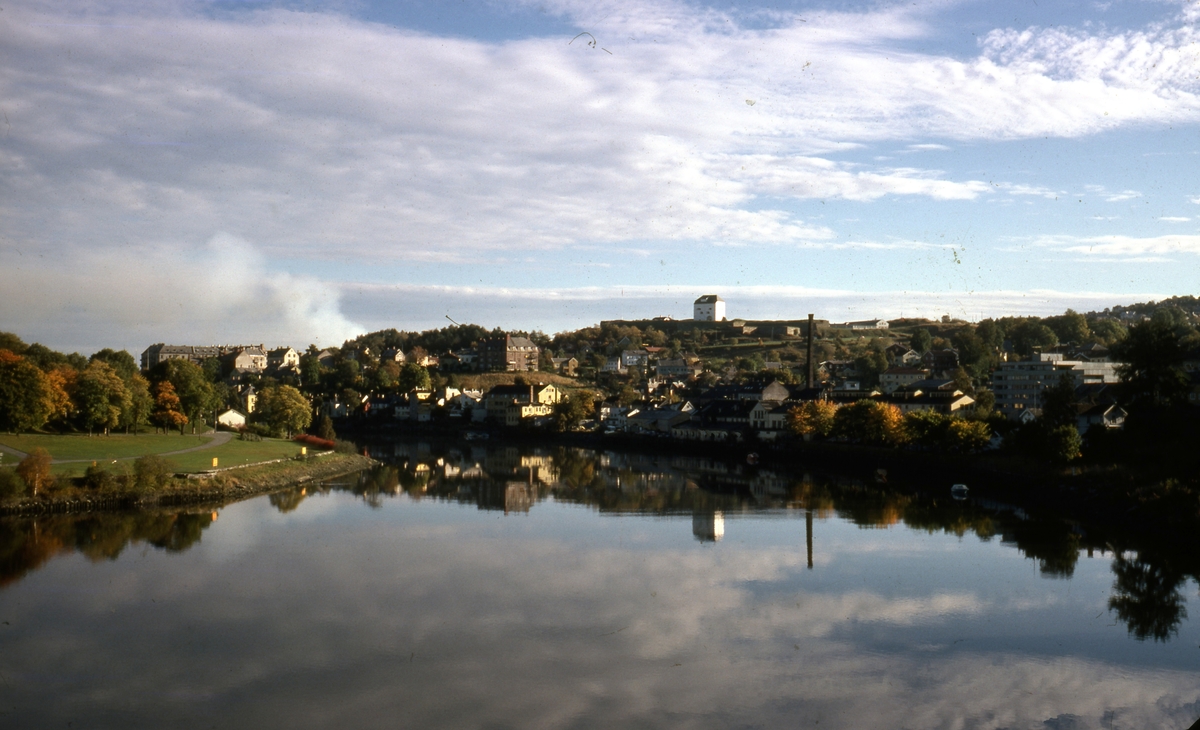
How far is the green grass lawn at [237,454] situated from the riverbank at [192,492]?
0.65 m

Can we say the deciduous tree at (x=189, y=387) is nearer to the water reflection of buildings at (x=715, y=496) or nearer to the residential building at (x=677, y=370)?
the water reflection of buildings at (x=715, y=496)

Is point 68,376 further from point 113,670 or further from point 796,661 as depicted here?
point 796,661

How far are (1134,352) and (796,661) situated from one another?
20749 mm

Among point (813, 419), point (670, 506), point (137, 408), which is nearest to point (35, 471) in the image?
point (137, 408)

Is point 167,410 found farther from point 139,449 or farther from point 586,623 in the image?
point 586,623

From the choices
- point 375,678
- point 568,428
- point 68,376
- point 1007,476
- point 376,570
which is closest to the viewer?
point 375,678

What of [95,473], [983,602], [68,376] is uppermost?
[68,376]

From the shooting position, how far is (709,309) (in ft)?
290

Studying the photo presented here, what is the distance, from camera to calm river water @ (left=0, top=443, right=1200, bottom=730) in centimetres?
927

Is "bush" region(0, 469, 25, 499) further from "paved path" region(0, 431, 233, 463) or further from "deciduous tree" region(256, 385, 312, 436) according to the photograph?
"deciduous tree" region(256, 385, 312, 436)

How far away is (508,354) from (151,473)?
4906 cm

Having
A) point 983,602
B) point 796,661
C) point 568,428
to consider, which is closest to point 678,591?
point 796,661

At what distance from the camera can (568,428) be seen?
1948 inches

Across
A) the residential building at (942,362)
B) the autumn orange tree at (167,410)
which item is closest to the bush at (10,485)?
the autumn orange tree at (167,410)
